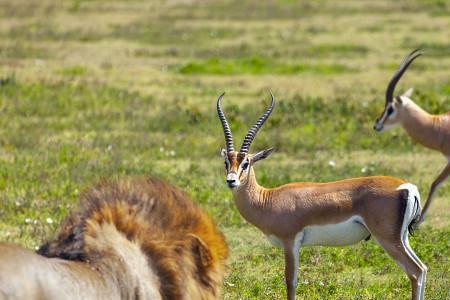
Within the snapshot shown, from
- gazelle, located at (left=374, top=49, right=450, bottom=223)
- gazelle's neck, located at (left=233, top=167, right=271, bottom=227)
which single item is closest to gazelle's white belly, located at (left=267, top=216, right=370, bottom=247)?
gazelle's neck, located at (left=233, top=167, right=271, bottom=227)

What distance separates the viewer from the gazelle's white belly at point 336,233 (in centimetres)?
646

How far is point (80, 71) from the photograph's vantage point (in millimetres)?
17031

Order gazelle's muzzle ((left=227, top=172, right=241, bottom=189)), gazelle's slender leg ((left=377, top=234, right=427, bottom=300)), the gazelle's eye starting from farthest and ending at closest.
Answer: the gazelle's eye → gazelle's muzzle ((left=227, top=172, right=241, bottom=189)) → gazelle's slender leg ((left=377, top=234, right=427, bottom=300))

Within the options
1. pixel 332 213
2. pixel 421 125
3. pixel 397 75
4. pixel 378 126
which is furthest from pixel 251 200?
pixel 421 125

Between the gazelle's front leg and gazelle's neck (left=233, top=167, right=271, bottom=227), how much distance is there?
0.34 meters

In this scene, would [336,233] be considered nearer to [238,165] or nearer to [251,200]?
[251,200]

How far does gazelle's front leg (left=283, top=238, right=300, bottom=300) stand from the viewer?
6.36m

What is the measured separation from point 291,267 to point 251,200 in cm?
62

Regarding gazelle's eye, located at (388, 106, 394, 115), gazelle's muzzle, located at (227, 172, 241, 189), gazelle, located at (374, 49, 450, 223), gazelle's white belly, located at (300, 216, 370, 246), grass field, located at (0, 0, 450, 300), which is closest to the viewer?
gazelle's white belly, located at (300, 216, 370, 246)

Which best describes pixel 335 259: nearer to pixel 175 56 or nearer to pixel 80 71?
pixel 80 71

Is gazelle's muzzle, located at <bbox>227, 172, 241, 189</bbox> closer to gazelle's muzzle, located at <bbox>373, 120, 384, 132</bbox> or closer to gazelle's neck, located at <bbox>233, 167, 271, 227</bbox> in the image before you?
gazelle's neck, located at <bbox>233, 167, 271, 227</bbox>

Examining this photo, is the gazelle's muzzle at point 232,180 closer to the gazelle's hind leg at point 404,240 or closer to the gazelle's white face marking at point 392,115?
the gazelle's hind leg at point 404,240

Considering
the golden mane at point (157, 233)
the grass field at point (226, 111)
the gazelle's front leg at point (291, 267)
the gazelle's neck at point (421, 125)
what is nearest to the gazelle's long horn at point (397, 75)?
the gazelle's neck at point (421, 125)

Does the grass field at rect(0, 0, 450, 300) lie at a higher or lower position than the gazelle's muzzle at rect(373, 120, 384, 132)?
lower
